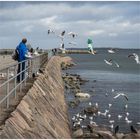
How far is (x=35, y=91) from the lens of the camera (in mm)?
17188

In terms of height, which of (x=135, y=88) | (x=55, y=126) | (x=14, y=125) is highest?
(x=14, y=125)

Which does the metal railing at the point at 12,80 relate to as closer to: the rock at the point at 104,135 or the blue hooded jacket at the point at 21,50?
the blue hooded jacket at the point at 21,50

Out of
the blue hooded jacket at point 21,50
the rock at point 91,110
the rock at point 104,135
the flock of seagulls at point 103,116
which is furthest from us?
the rock at point 91,110

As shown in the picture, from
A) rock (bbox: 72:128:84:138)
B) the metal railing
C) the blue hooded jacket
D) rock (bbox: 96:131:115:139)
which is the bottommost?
rock (bbox: 96:131:115:139)

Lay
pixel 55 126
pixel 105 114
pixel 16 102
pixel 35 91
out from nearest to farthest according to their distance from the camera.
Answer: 1. pixel 16 102
2. pixel 55 126
3. pixel 35 91
4. pixel 105 114

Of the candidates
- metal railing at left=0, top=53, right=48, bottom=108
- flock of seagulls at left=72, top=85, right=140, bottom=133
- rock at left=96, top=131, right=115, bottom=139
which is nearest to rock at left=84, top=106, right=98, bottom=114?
flock of seagulls at left=72, top=85, right=140, bottom=133

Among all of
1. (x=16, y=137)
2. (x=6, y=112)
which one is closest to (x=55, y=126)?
(x=6, y=112)

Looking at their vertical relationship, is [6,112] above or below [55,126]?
above

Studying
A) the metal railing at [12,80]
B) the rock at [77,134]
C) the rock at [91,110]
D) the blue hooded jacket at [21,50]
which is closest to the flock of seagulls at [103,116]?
the rock at [91,110]

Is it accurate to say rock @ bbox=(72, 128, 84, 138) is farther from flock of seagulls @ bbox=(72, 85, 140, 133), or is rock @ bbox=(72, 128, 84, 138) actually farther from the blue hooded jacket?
the blue hooded jacket

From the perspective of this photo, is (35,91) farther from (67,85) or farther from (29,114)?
(67,85)

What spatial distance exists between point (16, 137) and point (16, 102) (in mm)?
2917

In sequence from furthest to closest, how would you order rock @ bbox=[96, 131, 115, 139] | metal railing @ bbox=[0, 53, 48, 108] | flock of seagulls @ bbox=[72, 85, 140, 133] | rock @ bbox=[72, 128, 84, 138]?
flock of seagulls @ bbox=[72, 85, 140, 133], rock @ bbox=[96, 131, 115, 139], rock @ bbox=[72, 128, 84, 138], metal railing @ bbox=[0, 53, 48, 108]

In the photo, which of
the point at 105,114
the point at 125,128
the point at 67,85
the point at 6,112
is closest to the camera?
the point at 6,112
